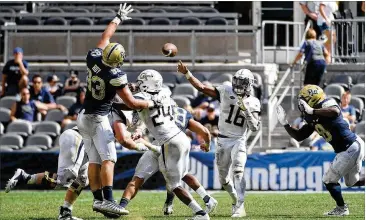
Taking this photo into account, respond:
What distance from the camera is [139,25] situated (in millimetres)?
26188

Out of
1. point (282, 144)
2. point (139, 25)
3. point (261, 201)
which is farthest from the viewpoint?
point (139, 25)

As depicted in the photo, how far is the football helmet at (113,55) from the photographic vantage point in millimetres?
13344

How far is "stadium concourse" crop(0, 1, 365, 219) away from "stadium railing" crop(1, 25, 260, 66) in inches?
0.9

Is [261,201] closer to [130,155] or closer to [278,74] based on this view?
[130,155]

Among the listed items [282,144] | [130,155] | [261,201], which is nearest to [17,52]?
[130,155]

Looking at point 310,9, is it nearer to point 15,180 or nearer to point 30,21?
point 30,21

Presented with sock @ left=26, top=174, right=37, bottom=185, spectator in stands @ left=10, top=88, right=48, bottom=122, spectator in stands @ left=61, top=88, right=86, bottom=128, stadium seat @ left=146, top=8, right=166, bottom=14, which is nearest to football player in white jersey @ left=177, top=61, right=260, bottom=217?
sock @ left=26, top=174, right=37, bottom=185

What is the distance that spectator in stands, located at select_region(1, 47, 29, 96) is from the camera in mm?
24556

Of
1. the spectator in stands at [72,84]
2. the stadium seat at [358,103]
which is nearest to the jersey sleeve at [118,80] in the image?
the stadium seat at [358,103]

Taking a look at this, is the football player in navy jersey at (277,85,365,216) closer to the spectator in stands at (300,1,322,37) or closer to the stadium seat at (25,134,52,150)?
the stadium seat at (25,134,52,150)

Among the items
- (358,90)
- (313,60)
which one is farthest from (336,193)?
(358,90)

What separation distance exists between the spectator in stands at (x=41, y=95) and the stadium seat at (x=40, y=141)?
1.33 meters

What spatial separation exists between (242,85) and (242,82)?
47 millimetres

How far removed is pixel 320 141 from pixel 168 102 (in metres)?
8.75
